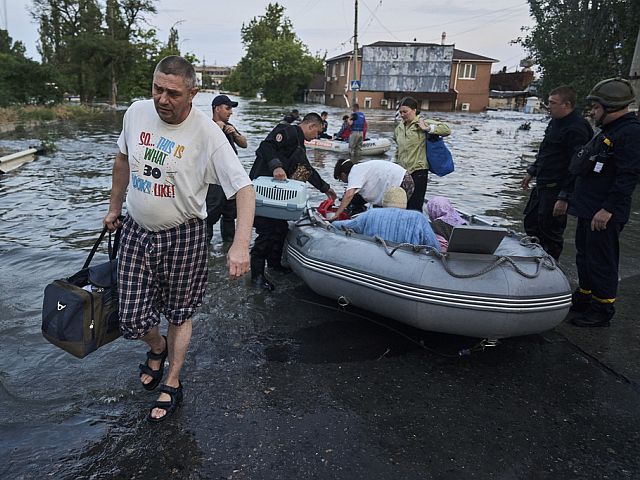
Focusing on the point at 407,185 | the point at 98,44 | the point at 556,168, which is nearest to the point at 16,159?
the point at 407,185

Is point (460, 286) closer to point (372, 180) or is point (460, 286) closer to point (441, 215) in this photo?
point (441, 215)

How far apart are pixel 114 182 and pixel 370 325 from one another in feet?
7.63

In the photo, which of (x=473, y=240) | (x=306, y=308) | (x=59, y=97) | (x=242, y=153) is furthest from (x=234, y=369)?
(x=59, y=97)

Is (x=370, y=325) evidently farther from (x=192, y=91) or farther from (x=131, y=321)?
(x=192, y=91)

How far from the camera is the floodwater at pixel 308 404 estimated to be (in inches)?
99.2

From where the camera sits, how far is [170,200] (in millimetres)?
2496

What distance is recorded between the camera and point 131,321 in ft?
8.50

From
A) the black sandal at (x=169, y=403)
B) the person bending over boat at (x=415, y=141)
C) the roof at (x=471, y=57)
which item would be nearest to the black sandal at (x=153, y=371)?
the black sandal at (x=169, y=403)

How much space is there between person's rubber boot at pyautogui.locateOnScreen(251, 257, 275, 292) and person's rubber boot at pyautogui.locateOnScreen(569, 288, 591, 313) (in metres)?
2.77

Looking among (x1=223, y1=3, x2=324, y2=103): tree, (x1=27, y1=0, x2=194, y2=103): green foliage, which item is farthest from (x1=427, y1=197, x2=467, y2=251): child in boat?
(x1=223, y1=3, x2=324, y2=103): tree

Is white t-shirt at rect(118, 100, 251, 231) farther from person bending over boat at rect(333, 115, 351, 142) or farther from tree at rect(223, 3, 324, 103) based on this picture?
tree at rect(223, 3, 324, 103)

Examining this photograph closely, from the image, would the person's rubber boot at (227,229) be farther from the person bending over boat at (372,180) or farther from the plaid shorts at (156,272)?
the plaid shorts at (156,272)

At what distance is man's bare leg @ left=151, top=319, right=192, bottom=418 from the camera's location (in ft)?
9.09

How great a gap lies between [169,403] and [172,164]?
53.5 inches
